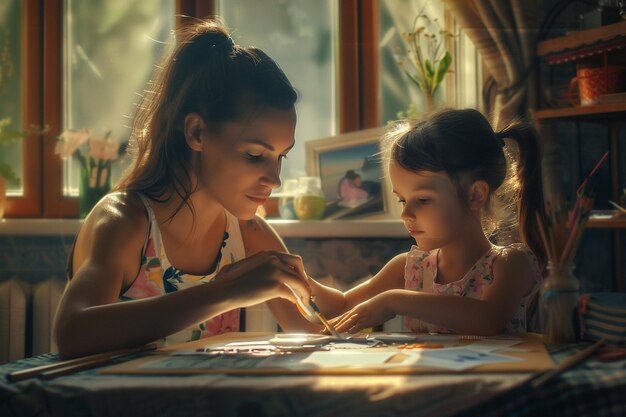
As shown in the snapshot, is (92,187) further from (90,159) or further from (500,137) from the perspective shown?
(500,137)

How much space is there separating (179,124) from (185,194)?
4.9 inches

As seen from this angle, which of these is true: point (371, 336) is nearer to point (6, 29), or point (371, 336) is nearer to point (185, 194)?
point (185, 194)

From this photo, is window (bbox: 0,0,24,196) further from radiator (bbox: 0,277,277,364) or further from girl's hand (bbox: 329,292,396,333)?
girl's hand (bbox: 329,292,396,333)

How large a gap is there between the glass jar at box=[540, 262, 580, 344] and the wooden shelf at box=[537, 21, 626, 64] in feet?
4.12

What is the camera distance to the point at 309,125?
2631mm

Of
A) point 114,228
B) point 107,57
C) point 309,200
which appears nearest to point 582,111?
point 309,200

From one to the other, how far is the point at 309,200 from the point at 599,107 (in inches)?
34.0

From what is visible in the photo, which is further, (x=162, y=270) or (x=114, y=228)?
(x=162, y=270)

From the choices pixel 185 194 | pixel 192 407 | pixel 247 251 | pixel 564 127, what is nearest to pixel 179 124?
pixel 185 194

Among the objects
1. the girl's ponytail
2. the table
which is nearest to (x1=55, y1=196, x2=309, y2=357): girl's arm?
the table

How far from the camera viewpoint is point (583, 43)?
2.14m

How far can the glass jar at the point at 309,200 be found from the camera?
2354 mm

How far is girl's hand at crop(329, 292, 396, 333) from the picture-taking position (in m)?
1.21

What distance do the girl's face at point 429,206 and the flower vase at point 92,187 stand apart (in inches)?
54.7
